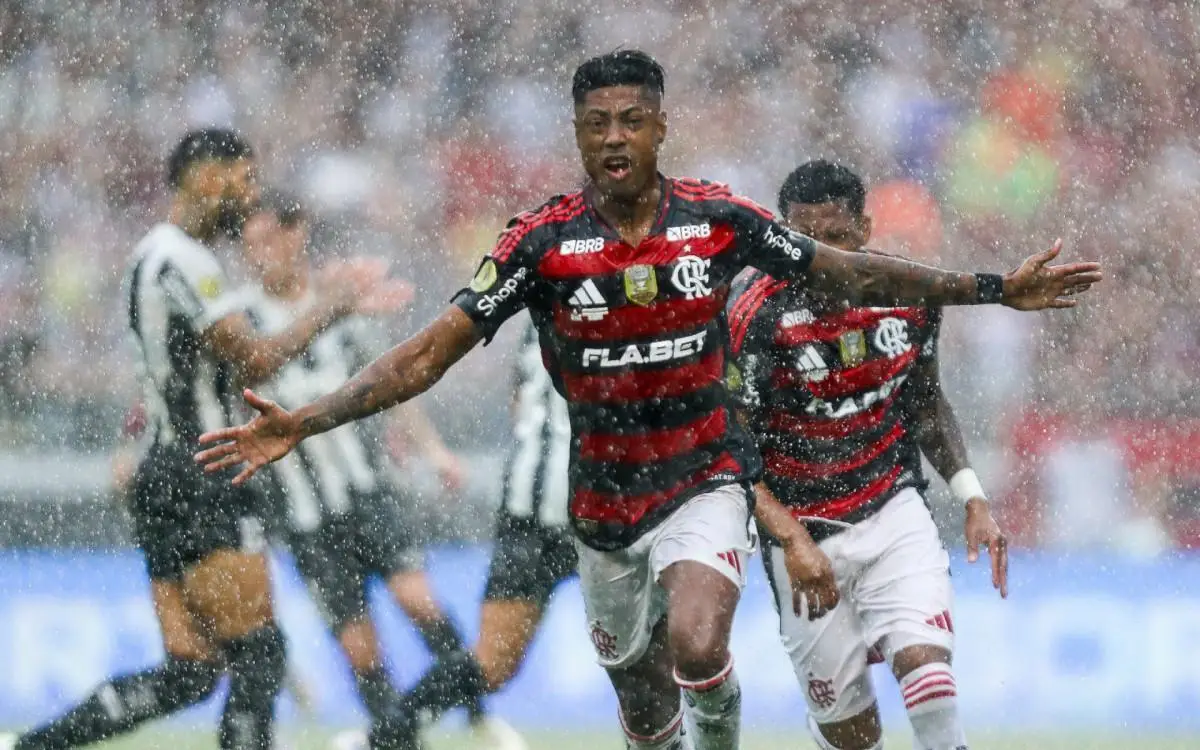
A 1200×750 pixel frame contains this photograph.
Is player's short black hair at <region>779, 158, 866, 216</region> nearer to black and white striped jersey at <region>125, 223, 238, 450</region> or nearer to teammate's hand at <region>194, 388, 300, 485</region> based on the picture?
teammate's hand at <region>194, 388, 300, 485</region>

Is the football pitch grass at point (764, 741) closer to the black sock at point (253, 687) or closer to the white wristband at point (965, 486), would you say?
the black sock at point (253, 687)

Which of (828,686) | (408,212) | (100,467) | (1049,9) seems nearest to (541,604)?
(828,686)

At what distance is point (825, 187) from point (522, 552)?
1795 mm

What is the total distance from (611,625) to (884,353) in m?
1.07

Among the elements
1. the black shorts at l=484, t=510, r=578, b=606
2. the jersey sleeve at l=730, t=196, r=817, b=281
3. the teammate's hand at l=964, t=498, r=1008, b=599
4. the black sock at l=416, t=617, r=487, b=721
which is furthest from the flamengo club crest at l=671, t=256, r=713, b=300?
the black sock at l=416, t=617, r=487, b=721

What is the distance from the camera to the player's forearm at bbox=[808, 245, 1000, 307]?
4453mm

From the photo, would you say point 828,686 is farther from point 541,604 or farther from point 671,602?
point 541,604

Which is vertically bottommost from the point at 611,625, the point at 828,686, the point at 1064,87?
the point at 828,686

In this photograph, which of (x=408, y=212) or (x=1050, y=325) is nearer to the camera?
(x=1050, y=325)

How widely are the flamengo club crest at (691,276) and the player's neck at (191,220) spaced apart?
212 cm

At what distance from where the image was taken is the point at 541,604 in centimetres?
607

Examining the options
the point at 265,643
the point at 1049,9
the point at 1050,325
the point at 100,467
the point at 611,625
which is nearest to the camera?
the point at 611,625

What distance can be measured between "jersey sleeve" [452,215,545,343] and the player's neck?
1.82 m

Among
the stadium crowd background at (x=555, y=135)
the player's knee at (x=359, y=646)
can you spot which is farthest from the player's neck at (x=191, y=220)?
the stadium crowd background at (x=555, y=135)
